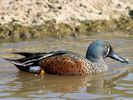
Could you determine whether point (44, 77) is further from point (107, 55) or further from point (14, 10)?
point (14, 10)

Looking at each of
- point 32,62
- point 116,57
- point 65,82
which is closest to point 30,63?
point 32,62

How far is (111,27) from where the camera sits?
13.4 m

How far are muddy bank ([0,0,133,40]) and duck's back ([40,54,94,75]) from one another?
2807mm

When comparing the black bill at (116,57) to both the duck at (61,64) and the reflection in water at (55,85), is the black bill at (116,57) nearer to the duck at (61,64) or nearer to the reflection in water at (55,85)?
the duck at (61,64)

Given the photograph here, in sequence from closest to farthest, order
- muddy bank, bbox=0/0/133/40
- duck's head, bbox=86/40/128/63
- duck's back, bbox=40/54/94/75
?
duck's back, bbox=40/54/94/75 → duck's head, bbox=86/40/128/63 → muddy bank, bbox=0/0/133/40

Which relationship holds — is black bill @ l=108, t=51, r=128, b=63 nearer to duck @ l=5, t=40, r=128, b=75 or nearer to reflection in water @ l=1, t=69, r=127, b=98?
duck @ l=5, t=40, r=128, b=75

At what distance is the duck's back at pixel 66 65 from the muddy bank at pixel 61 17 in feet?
9.21

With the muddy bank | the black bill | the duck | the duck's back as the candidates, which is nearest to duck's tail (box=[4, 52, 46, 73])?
the duck

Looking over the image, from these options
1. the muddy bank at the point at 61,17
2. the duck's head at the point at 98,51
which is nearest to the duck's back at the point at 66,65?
the duck's head at the point at 98,51

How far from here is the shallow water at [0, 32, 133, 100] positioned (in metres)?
8.23

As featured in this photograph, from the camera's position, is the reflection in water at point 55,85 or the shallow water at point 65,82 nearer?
the shallow water at point 65,82

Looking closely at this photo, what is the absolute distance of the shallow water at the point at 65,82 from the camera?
8232 mm

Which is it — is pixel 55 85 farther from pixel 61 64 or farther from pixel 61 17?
pixel 61 17

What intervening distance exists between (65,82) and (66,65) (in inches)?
17.1
